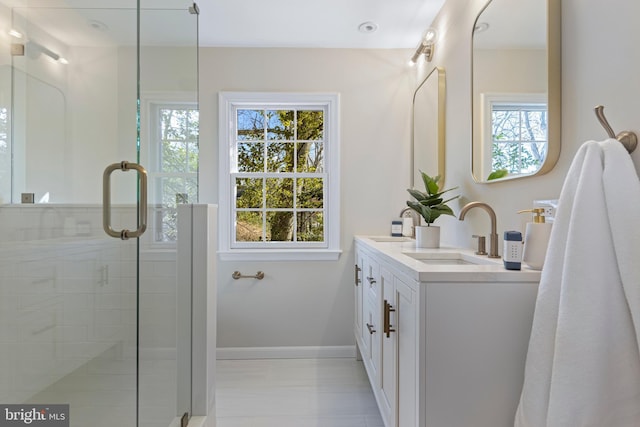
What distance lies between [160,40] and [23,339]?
5.30ft

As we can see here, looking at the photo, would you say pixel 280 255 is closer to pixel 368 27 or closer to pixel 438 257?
pixel 438 257

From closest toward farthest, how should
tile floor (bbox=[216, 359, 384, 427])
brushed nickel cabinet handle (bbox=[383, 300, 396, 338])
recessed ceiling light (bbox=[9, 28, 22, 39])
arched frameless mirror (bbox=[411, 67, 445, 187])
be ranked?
brushed nickel cabinet handle (bbox=[383, 300, 396, 338]) < recessed ceiling light (bbox=[9, 28, 22, 39]) < tile floor (bbox=[216, 359, 384, 427]) < arched frameless mirror (bbox=[411, 67, 445, 187])

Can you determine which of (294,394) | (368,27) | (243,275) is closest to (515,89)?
(368,27)

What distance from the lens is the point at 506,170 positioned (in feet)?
4.70

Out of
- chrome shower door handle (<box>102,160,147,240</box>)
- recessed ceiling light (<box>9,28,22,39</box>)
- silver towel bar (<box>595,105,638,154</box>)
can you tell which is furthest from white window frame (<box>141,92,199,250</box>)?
silver towel bar (<box>595,105,638,154</box>)

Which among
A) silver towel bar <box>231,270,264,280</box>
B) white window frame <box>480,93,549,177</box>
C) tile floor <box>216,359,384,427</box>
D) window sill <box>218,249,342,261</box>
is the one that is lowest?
tile floor <box>216,359,384,427</box>

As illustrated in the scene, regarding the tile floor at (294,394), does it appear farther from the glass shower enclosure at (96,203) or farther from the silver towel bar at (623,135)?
the silver towel bar at (623,135)

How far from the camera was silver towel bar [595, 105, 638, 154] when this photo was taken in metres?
0.85

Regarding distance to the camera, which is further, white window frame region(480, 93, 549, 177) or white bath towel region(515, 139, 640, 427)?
white window frame region(480, 93, 549, 177)

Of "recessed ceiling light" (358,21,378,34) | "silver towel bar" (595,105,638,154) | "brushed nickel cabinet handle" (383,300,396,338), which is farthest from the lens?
"recessed ceiling light" (358,21,378,34)

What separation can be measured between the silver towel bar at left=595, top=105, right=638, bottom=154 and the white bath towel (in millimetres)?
108

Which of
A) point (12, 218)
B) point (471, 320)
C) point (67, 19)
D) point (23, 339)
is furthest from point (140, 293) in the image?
point (67, 19)

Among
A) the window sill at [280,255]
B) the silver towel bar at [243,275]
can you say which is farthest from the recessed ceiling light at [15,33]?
the silver towel bar at [243,275]

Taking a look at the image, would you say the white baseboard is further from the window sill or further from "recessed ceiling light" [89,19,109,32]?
"recessed ceiling light" [89,19,109,32]
